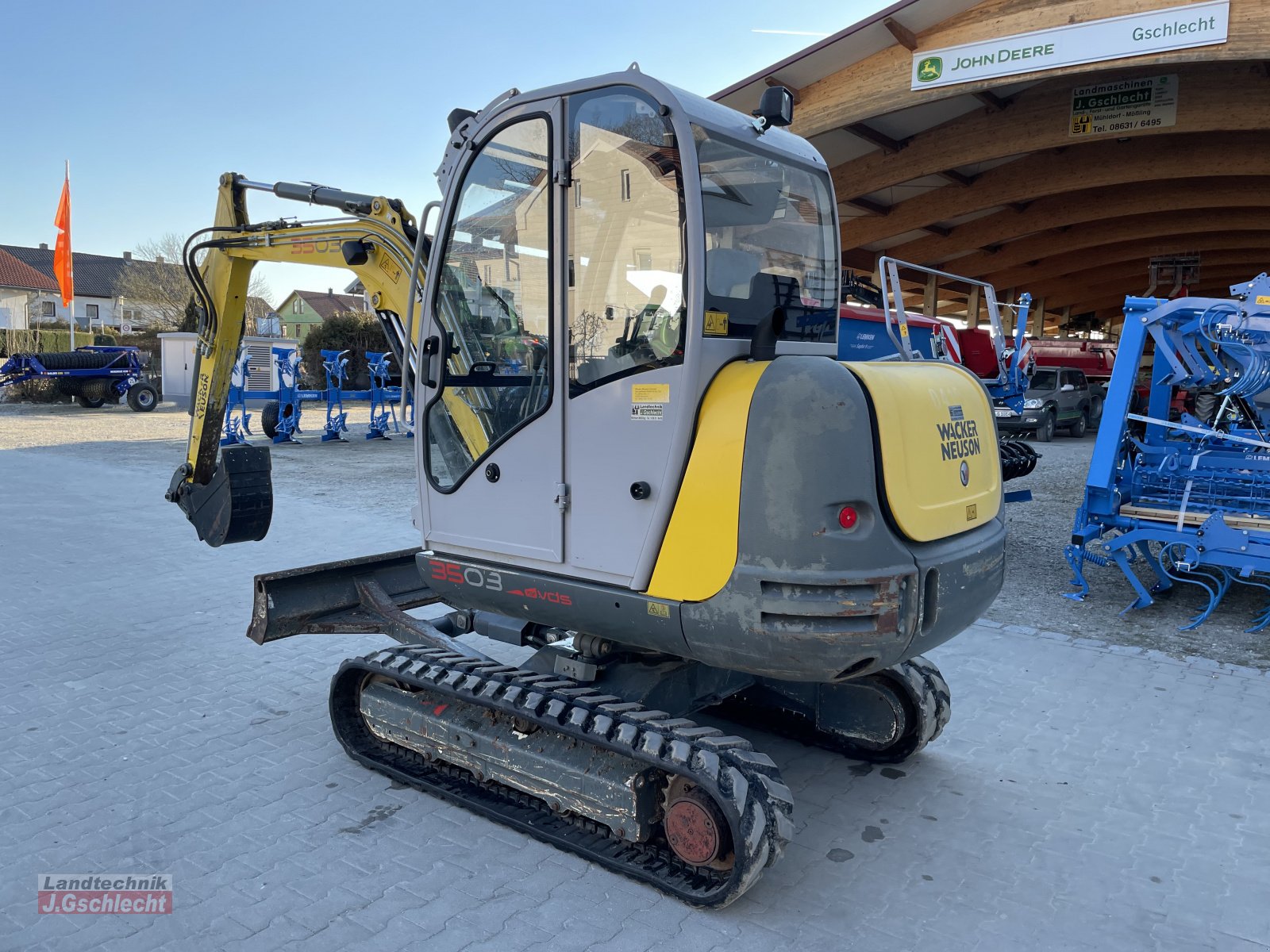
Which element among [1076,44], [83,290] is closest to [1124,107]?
[1076,44]

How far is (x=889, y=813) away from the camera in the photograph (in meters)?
4.05

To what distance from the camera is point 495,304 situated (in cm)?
393

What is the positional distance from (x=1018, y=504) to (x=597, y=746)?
32.5ft

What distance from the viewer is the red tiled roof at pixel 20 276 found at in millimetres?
61000

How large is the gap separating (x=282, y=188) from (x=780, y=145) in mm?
2784

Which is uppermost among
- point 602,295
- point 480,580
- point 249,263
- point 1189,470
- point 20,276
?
point 20,276

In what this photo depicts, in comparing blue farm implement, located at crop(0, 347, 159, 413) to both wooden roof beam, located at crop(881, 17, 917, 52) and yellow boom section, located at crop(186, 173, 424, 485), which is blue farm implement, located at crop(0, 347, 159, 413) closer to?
wooden roof beam, located at crop(881, 17, 917, 52)

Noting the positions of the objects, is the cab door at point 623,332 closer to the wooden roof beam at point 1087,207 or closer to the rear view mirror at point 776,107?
the rear view mirror at point 776,107

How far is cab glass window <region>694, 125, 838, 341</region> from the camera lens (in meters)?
3.43

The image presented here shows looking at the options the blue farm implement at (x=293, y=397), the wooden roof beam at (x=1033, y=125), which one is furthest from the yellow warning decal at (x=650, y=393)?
the wooden roof beam at (x=1033, y=125)

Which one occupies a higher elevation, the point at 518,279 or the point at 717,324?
the point at 518,279

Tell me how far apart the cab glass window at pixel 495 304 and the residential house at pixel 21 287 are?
2526 inches
